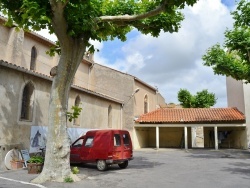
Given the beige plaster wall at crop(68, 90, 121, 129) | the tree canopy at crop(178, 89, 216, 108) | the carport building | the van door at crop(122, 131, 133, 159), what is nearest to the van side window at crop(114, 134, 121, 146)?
the van door at crop(122, 131, 133, 159)

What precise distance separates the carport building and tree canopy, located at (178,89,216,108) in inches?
403

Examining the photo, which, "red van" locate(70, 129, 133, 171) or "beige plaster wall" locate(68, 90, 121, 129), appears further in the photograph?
"beige plaster wall" locate(68, 90, 121, 129)

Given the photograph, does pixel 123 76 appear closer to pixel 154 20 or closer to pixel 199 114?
pixel 199 114

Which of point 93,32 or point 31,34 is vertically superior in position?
point 31,34

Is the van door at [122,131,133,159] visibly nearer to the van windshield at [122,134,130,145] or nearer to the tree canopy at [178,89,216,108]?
the van windshield at [122,134,130,145]

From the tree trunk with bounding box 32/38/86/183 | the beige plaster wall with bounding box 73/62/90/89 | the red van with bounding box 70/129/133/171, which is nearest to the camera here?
the tree trunk with bounding box 32/38/86/183

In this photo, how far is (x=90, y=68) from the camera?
1249 inches

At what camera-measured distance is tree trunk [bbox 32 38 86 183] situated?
1093cm

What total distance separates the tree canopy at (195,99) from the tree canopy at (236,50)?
77.7 ft

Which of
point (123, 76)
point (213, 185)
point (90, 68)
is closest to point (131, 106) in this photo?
point (123, 76)

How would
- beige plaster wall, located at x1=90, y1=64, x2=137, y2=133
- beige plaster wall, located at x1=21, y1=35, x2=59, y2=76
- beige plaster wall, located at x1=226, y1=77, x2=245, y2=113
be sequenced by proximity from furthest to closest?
beige plaster wall, located at x1=226, y1=77, x2=245, y2=113 → beige plaster wall, located at x1=90, y1=64, x2=137, y2=133 → beige plaster wall, located at x1=21, y1=35, x2=59, y2=76

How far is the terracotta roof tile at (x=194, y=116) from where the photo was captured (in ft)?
99.1

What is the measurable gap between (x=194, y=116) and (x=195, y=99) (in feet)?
45.6

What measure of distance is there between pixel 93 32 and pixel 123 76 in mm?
19949
